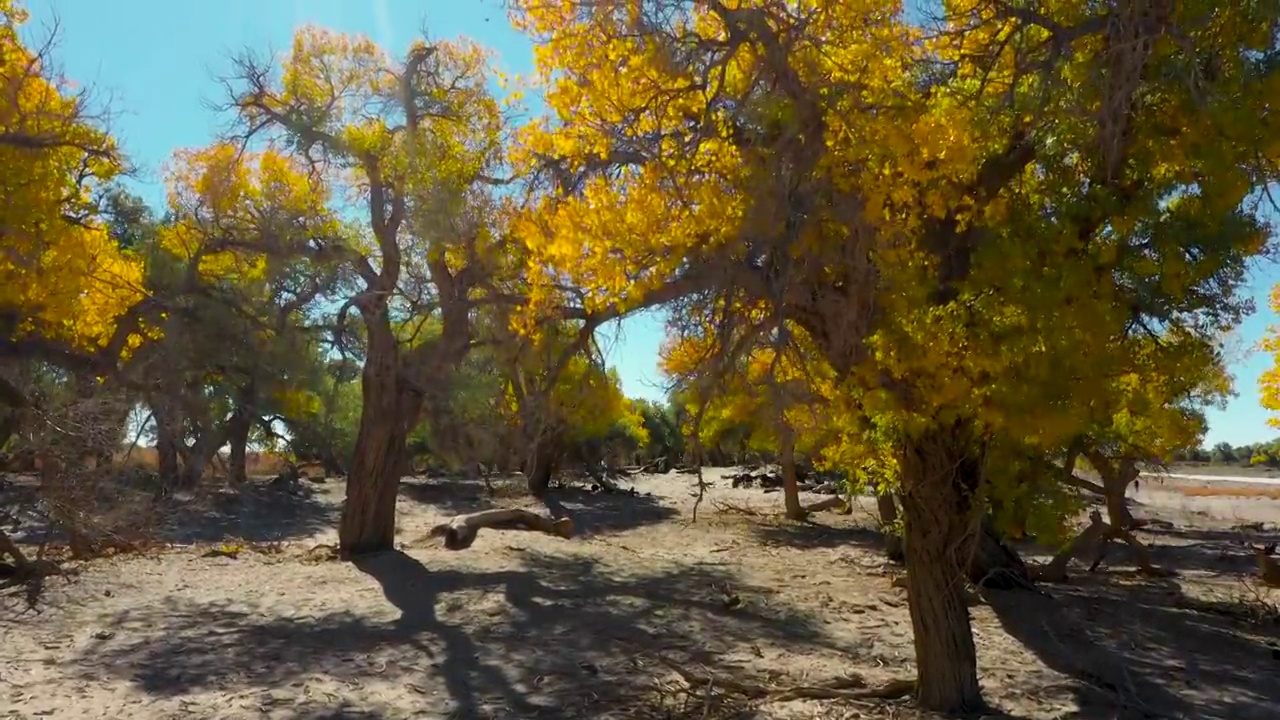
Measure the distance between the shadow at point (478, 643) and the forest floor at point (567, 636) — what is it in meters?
0.03

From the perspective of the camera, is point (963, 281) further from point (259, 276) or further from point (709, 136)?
point (259, 276)

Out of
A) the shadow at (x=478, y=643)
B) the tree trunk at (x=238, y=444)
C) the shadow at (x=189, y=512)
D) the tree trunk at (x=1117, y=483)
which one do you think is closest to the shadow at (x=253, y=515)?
the shadow at (x=189, y=512)

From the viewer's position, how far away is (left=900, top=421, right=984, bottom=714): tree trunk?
6.98 meters

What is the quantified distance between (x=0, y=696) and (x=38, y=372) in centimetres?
653

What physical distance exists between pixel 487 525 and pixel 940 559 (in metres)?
8.23

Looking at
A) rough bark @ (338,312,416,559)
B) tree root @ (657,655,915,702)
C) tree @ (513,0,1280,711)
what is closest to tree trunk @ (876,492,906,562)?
tree root @ (657,655,915,702)

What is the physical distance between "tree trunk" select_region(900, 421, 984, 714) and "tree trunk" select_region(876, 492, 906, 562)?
262 cm

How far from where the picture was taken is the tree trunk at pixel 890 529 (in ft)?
42.8

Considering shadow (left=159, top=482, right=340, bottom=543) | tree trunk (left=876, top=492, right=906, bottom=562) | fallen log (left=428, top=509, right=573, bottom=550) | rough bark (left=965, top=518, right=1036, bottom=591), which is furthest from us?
shadow (left=159, top=482, right=340, bottom=543)

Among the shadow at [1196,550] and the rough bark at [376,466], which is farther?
the shadow at [1196,550]

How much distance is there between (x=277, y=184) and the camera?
14.0m

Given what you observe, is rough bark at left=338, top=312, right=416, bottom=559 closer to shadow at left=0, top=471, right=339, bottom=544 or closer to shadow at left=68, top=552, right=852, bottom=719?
shadow at left=68, top=552, right=852, bottom=719

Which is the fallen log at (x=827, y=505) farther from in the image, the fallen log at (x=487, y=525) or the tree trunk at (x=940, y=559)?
the tree trunk at (x=940, y=559)

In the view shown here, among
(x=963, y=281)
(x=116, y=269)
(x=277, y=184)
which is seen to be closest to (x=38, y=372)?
(x=116, y=269)
